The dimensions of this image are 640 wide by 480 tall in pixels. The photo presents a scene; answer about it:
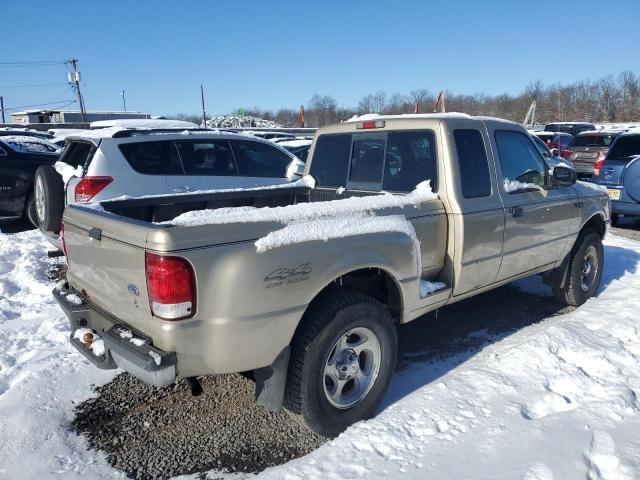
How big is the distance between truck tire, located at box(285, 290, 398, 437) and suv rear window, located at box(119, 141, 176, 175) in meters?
4.38

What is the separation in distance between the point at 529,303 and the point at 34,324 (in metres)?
5.02

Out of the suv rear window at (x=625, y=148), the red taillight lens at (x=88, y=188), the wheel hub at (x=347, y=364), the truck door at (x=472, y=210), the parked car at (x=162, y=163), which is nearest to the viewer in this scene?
the wheel hub at (x=347, y=364)

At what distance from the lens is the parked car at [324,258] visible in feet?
8.01

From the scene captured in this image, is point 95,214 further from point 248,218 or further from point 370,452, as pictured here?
point 370,452

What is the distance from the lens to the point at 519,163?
4.40 meters

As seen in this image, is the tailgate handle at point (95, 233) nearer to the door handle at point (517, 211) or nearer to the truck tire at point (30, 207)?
the door handle at point (517, 211)

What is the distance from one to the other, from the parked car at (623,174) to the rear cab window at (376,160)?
22.5 ft

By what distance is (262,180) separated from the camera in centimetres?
743

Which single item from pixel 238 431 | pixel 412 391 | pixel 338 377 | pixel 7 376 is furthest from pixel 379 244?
pixel 7 376

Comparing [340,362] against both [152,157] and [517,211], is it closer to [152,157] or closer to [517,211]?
[517,211]

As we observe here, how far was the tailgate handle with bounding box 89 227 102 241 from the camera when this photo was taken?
2.78m

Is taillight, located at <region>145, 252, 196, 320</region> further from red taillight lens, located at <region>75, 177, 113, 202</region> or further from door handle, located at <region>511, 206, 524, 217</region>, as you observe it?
red taillight lens, located at <region>75, 177, 113, 202</region>

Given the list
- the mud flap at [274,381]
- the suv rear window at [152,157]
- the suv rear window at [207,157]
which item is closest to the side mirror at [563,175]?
the mud flap at [274,381]

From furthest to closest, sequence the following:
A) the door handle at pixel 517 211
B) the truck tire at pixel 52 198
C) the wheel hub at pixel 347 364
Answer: the truck tire at pixel 52 198 → the door handle at pixel 517 211 → the wheel hub at pixel 347 364
